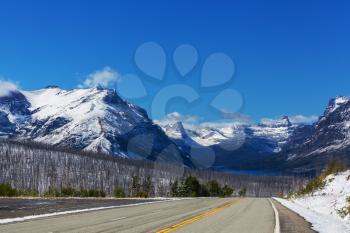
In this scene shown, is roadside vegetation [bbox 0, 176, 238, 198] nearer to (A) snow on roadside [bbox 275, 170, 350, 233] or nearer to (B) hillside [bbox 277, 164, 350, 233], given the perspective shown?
(A) snow on roadside [bbox 275, 170, 350, 233]

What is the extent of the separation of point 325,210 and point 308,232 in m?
19.0

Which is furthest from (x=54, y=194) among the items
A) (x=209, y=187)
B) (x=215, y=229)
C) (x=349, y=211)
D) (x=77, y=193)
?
(x=209, y=187)

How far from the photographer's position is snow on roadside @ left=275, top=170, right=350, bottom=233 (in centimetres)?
2510

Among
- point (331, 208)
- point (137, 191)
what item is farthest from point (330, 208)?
point (137, 191)

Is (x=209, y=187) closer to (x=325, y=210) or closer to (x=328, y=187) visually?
(x=328, y=187)

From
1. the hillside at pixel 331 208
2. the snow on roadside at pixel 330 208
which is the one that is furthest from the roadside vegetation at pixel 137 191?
the hillside at pixel 331 208

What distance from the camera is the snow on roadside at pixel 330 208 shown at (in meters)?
25.1

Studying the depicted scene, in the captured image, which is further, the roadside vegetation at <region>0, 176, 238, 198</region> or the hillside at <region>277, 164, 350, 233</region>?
the roadside vegetation at <region>0, 176, 238, 198</region>

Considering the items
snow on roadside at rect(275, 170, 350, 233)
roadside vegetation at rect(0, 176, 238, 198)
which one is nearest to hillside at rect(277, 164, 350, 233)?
snow on roadside at rect(275, 170, 350, 233)

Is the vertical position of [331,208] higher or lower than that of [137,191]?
higher

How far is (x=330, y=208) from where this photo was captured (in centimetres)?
3872

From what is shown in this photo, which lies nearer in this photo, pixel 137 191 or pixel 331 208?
pixel 331 208

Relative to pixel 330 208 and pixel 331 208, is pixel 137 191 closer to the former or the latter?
pixel 330 208

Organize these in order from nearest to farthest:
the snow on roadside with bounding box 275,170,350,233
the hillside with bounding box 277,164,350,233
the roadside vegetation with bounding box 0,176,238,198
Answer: the snow on roadside with bounding box 275,170,350,233 < the hillside with bounding box 277,164,350,233 < the roadside vegetation with bounding box 0,176,238,198
